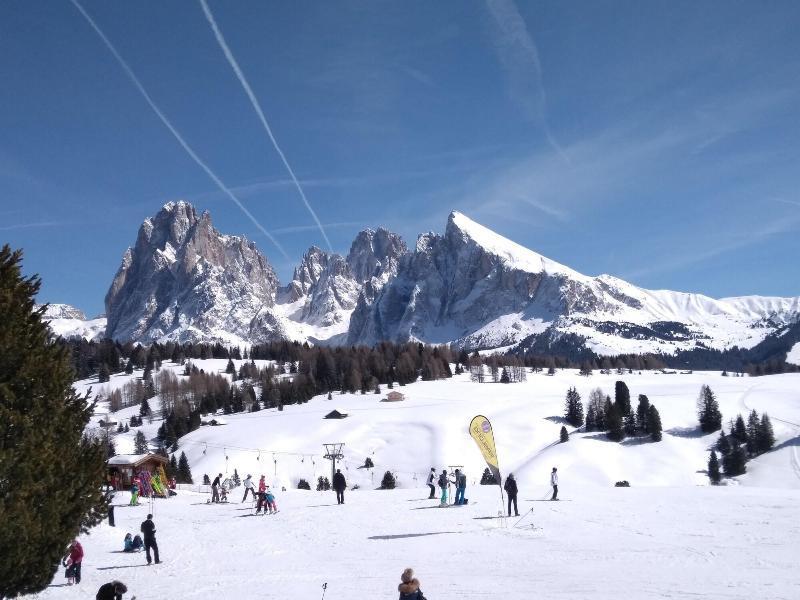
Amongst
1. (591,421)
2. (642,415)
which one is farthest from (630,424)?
(591,421)

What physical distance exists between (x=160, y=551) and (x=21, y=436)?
386 inches

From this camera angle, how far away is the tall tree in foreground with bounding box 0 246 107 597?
12.4 metres

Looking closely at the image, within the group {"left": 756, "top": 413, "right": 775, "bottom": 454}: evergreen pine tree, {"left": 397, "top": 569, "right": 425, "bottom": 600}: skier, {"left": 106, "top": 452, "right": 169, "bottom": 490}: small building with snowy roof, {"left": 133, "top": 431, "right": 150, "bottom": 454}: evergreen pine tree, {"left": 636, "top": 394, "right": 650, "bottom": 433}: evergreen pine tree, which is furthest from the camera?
{"left": 133, "top": 431, "right": 150, "bottom": 454}: evergreen pine tree

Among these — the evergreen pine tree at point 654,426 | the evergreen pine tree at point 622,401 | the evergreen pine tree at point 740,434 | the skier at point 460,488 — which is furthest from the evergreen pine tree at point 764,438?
the skier at point 460,488

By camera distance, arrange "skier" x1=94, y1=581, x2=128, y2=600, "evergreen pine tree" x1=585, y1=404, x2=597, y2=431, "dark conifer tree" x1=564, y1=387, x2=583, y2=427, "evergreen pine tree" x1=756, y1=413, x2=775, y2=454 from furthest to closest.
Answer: "dark conifer tree" x1=564, y1=387, x2=583, y2=427
"evergreen pine tree" x1=585, y1=404, x2=597, y2=431
"evergreen pine tree" x1=756, y1=413, x2=775, y2=454
"skier" x1=94, y1=581, x2=128, y2=600

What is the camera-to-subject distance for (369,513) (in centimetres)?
2692

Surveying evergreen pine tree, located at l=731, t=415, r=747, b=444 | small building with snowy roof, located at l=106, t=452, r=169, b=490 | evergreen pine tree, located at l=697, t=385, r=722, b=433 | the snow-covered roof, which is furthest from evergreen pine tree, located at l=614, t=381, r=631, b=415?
the snow-covered roof

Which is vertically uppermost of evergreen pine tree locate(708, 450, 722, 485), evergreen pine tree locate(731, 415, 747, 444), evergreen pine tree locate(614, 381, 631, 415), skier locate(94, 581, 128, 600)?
evergreen pine tree locate(614, 381, 631, 415)

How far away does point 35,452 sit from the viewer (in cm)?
1274

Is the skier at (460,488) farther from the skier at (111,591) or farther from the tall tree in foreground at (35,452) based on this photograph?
the skier at (111,591)

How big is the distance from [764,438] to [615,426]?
15627mm

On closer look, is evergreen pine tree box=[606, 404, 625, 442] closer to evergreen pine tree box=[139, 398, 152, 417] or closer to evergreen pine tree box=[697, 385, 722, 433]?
evergreen pine tree box=[697, 385, 722, 433]

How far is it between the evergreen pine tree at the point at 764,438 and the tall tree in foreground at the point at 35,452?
71.8 metres

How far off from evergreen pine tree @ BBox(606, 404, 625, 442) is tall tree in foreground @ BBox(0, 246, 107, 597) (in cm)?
7464
